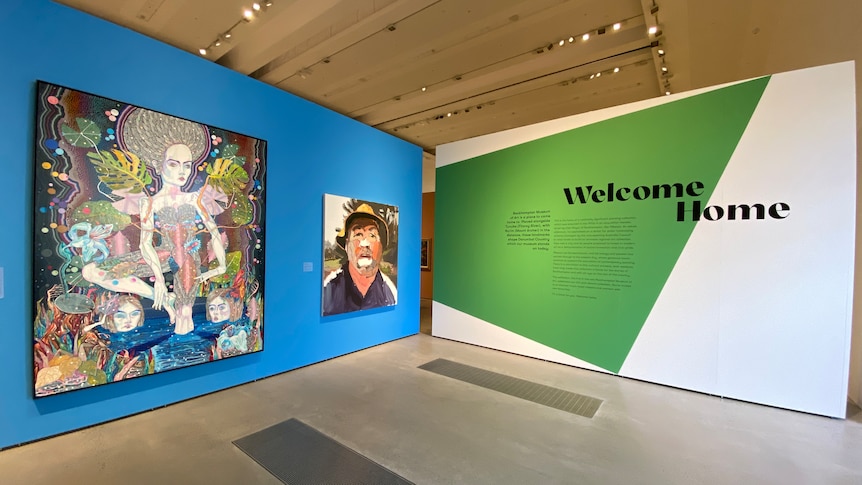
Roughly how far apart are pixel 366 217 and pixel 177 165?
2454 millimetres

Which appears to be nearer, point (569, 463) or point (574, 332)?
point (569, 463)

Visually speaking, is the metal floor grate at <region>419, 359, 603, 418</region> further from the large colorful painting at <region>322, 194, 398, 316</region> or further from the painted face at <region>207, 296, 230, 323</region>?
the painted face at <region>207, 296, 230, 323</region>

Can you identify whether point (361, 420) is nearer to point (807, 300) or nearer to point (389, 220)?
point (389, 220)

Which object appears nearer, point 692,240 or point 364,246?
point 692,240

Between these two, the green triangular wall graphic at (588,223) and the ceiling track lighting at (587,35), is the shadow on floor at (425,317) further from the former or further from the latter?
the ceiling track lighting at (587,35)

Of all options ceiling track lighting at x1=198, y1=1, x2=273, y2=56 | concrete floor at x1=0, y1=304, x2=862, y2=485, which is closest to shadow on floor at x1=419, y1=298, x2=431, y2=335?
concrete floor at x1=0, y1=304, x2=862, y2=485

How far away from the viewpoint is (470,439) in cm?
274

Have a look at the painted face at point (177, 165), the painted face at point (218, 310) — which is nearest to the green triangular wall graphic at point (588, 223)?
the painted face at point (218, 310)

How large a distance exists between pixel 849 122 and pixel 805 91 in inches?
18.0

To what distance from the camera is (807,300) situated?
328cm

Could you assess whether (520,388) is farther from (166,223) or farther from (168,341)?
(166,223)

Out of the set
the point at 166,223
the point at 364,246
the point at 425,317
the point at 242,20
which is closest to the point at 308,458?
the point at 166,223

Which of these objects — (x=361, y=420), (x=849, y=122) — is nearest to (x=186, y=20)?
(x=361, y=420)

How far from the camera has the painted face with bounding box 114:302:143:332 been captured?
2.89 metres
